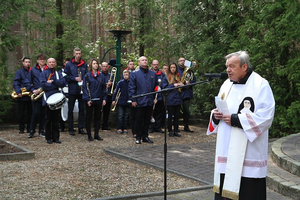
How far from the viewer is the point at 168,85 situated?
13031 mm

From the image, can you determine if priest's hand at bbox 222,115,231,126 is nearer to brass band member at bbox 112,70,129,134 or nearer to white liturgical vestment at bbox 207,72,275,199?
white liturgical vestment at bbox 207,72,275,199

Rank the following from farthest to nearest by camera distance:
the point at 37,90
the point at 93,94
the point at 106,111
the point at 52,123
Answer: the point at 106,111 < the point at 37,90 < the point at 93,94 < the point at 52,123

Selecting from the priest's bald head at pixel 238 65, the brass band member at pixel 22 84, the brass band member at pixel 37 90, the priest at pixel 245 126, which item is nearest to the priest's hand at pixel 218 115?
the priest at pixel 245 126

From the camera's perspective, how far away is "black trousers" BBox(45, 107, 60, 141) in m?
11.2

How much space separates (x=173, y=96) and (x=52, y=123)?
3.52 metres

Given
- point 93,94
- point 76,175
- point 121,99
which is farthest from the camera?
point 121,99

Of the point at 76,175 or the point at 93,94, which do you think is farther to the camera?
the point at 93,94

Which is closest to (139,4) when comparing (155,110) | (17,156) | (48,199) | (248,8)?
(248,8)

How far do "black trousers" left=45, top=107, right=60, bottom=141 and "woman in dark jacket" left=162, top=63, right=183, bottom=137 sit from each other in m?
3.20

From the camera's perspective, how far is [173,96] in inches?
511

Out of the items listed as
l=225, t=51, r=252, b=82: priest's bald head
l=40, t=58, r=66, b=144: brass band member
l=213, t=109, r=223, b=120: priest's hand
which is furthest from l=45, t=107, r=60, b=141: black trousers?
l=225, t=51, r=252, b=82: priest's bald head

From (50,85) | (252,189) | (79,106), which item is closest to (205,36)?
(79,106)

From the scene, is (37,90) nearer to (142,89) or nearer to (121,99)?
(121,99)

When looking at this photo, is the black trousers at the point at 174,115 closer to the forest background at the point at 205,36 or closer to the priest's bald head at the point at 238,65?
the forest background at the point at 205,36
